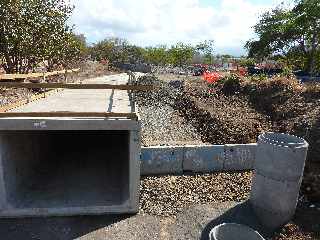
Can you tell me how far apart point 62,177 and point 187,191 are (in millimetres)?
4391

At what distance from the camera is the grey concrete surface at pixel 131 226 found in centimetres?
895

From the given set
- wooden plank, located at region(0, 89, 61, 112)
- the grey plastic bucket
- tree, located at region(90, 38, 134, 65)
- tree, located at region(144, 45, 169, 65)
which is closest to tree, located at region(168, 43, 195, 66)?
tree, located at region(144, 45, 169, 65)

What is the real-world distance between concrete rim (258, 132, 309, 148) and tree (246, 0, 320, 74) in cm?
3631

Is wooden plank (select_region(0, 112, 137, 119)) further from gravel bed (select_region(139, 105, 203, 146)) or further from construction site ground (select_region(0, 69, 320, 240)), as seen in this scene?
gravel bed (select_region(139, 105, 203, 146))

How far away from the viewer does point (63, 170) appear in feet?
42.3

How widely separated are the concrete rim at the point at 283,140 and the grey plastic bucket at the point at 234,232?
243cm

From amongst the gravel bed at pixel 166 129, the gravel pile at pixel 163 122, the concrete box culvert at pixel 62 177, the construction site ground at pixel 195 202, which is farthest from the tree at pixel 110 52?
the concrete box culvert at pixel 62 177

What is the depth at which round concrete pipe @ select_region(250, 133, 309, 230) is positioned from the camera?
9.05 m

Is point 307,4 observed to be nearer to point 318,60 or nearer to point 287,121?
point 318,60

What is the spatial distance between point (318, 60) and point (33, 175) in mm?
44121

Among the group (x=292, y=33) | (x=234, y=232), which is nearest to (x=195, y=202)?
(x=234, y=232)

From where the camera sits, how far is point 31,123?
29.7 ft

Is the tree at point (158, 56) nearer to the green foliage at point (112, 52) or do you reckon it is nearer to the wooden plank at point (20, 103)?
the green foliage at point (112, 52)

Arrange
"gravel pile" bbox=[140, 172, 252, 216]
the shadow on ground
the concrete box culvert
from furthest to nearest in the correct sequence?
"gravel pile" bbox=[140, 172, 252, 216] < the concrete box culvert < the shadow on ground
